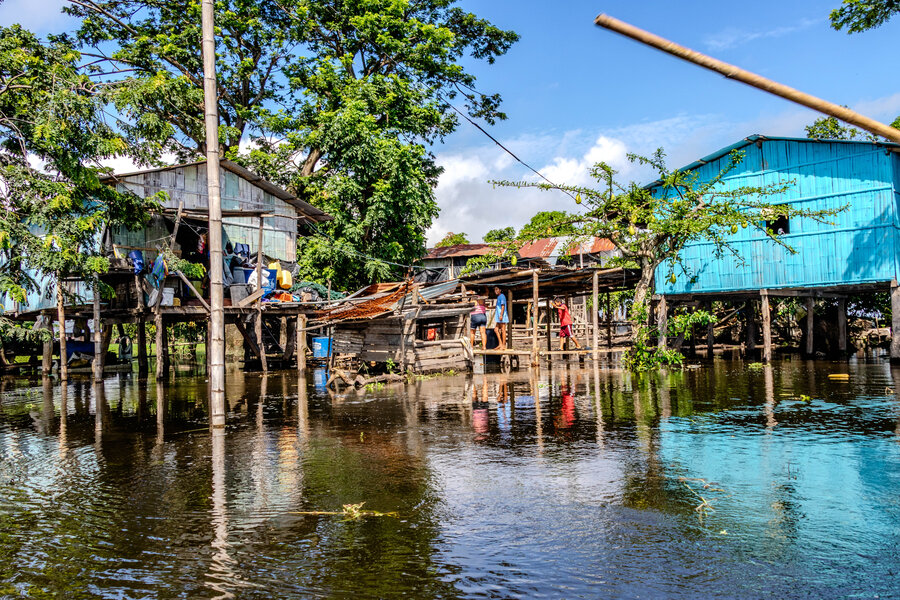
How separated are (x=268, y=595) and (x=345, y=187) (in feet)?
74.1

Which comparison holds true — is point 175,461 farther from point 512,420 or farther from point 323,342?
point 323,342

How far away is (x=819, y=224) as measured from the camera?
805 inches

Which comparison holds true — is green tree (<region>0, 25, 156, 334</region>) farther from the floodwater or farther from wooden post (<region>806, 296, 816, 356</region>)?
wooden post (<region>806, 296, 816, 356</region>)

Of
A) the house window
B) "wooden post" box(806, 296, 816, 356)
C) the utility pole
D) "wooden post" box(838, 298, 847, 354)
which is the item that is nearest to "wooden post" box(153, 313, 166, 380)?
the utility pole

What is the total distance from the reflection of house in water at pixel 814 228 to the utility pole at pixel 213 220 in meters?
14.4

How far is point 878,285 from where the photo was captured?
67.1 feet

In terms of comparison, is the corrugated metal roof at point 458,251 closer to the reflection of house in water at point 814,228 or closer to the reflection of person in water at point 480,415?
the reflection of house in water at point 814,228

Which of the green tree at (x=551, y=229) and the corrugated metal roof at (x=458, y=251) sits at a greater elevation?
the corrugated metal roof at (x=458, y=251)

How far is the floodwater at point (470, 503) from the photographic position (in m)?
4.00

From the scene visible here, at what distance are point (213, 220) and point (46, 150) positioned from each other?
279 inches

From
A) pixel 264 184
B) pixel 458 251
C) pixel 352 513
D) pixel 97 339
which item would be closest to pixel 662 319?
pixel 264 184

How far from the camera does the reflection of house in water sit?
19.6 m

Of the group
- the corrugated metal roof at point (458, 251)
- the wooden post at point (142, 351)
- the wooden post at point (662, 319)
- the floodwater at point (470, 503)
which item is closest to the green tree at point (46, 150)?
the floodwater at point (470, 503)

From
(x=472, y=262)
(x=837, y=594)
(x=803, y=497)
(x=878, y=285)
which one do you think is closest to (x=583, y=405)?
(x=803, y=497)
